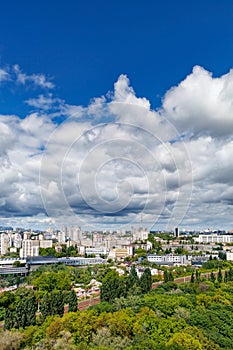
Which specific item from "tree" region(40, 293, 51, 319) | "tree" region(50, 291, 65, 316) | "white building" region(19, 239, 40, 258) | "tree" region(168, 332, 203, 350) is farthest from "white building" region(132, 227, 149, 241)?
"tree" region(168, 332, 203, 350)

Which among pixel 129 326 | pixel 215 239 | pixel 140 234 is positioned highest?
pixel 129 326

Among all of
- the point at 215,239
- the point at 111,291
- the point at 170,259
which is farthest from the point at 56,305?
the point at 215,239

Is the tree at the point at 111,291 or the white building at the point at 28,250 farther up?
the tree at the point at 111,291

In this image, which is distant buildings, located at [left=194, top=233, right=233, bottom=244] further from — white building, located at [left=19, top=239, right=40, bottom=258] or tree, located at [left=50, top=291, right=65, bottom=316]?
tree, located at [left=50, top=291, right=65, bottom=316]

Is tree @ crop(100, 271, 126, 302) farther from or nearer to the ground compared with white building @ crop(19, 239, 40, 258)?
farther from the ground

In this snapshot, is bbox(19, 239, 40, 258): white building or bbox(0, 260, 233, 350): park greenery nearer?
bbox(0, 260, 233, 350): park greenery

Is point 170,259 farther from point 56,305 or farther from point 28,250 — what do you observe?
point 56,305

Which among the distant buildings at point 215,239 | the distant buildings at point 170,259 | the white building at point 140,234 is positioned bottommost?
the distant buildings at point 170,259

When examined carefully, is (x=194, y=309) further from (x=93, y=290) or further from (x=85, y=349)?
(x=93, y=290)

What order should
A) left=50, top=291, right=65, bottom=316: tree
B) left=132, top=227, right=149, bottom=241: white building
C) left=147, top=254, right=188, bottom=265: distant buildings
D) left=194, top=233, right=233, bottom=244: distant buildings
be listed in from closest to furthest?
left=50, top=291, right=65, bottom=316: tree → left=147, top=254, right=188, bottom=265: distant buildings → left=132, top=227, right=149, bottom=241: white building → left=194, top=233, right=233, bottom=244: distant buildings

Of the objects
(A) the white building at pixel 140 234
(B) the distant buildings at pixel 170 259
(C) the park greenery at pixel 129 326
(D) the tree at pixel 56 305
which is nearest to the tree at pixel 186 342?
(C) the park greenery at pixel 129 326

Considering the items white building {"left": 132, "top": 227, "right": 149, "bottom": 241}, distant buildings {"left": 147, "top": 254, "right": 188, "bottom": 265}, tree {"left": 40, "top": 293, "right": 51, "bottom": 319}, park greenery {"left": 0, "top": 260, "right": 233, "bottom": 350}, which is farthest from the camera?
white building {"left": 132, "top": 227, "right": 149, "bottom": 241}

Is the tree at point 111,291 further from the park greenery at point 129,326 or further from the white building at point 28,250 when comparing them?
the white building at point 28,250
